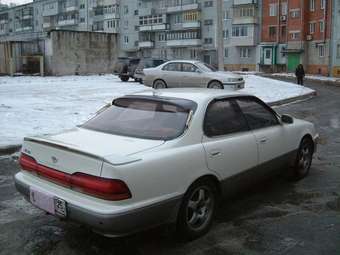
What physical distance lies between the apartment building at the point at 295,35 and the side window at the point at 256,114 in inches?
1837

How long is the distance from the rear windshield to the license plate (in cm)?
95

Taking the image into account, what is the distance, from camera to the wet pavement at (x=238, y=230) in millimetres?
4117

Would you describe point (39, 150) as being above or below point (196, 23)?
below

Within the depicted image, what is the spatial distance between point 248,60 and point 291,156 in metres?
58.0

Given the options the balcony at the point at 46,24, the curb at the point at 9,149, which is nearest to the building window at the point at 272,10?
the balcony at the point at 46,24

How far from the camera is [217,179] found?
4535 mm

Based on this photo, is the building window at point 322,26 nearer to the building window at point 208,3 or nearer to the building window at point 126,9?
the building window at point 208,3

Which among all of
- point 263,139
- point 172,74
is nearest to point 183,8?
point 172,74

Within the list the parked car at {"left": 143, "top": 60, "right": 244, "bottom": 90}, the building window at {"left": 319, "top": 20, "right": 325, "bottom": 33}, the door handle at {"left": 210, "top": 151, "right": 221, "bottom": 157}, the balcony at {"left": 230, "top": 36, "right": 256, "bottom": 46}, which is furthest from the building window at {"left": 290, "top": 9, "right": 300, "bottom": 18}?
the door handle at {"left": 210, "top": 151, "right": 221, "bottom": 157}

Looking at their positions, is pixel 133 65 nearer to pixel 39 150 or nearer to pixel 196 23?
pixel 39 150

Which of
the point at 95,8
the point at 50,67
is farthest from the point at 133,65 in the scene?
the point at 95,8

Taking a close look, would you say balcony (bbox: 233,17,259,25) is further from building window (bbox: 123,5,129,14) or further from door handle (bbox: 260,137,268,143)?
door handle (bbox: 260,137,268,143)

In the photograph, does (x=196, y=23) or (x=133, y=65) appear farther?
(x=196, y=23)

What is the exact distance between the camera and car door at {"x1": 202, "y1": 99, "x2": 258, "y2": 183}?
178 inches
